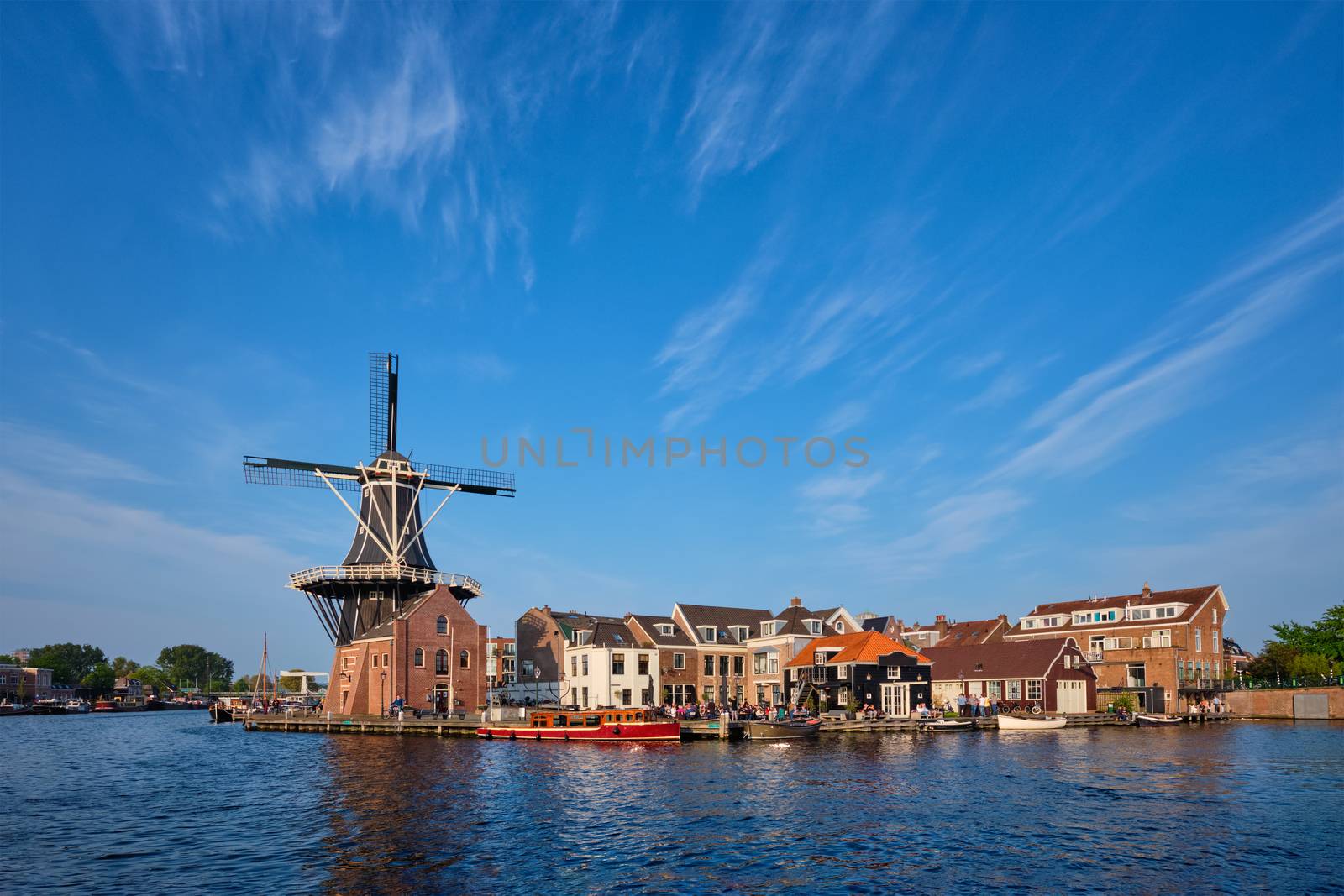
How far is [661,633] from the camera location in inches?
3455

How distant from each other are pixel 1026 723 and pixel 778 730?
71.9 feet

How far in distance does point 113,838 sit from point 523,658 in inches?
2807

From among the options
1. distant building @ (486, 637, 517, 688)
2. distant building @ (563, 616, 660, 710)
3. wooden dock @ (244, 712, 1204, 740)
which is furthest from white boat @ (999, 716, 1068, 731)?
distant building @ (486, 637, 517, 688)

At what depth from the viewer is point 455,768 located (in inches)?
1837

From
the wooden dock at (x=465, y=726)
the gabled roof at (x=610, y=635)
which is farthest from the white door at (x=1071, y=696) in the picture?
the gabled roof at (x=610, y=635)

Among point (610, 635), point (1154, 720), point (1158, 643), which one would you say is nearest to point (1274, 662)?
point (1158, 643)

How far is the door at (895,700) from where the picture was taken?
7688 centimetres

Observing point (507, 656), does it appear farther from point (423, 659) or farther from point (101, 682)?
point (101, 682)

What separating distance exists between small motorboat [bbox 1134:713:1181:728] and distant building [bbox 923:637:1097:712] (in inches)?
169

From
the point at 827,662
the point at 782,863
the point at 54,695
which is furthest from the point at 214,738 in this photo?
the point at 54,695

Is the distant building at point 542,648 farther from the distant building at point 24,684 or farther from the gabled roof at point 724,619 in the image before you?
the distant building at point 24,684

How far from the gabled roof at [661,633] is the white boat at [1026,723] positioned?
28114 mm

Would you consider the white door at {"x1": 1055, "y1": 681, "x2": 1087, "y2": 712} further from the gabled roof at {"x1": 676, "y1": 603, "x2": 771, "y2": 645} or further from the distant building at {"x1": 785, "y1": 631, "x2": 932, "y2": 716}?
the gabled roof at {"x1": 676, "y1": 603, "x2": 771, "y2": 645}

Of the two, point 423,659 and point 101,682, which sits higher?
point 423,659
